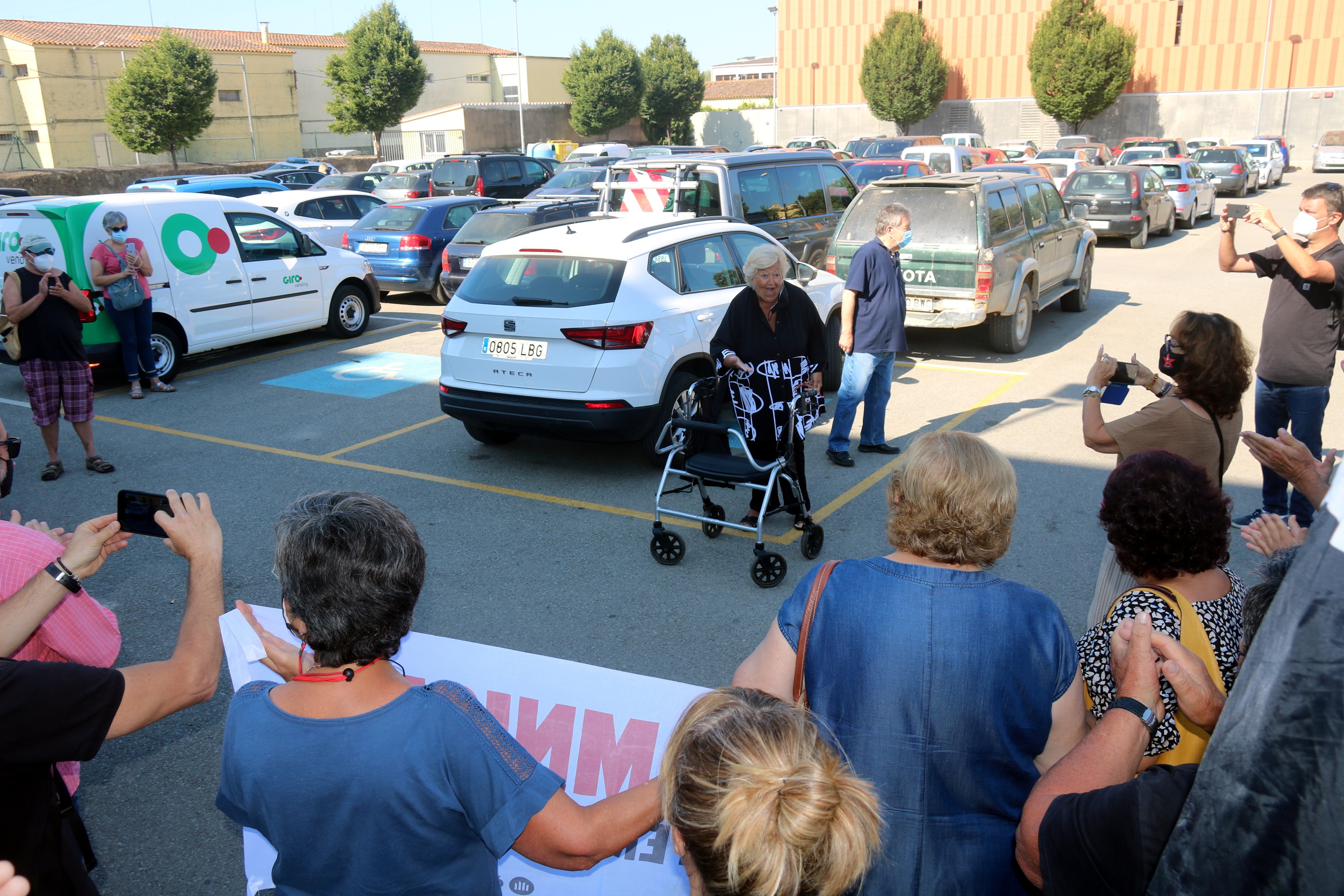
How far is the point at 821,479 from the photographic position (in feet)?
23.3

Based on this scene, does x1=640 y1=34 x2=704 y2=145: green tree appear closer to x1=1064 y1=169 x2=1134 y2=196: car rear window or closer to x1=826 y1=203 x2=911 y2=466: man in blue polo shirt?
x1=1064 y1=169 x2=1134 y2=196: car rear window

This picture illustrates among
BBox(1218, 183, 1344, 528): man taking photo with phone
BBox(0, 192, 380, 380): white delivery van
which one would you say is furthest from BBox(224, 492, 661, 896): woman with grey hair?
BBox(0, 192, 380, 380): white delivery van

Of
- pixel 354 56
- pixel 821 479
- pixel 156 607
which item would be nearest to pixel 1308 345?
pixel 821 479

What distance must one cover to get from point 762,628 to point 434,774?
3338 millimetres

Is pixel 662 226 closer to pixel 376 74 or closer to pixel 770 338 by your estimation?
pixel 770 338

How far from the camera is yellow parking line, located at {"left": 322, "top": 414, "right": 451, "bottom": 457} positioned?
7.92m

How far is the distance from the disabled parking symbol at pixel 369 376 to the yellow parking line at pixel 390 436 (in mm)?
1169

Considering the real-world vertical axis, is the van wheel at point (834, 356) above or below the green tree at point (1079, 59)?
below

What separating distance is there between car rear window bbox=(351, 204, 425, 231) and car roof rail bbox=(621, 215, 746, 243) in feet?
25.6

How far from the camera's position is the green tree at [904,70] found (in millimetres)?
54312

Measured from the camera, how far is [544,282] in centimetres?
693

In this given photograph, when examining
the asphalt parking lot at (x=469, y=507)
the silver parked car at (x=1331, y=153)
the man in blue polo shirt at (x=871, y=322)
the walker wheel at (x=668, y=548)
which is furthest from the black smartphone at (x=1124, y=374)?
the silver parked car at (x=1331, y=153)

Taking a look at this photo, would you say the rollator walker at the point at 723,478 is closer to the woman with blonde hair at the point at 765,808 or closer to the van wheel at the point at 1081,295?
the woman with blonde hair at the point at 765,808

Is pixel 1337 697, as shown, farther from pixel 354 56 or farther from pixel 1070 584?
pixel 354 56
